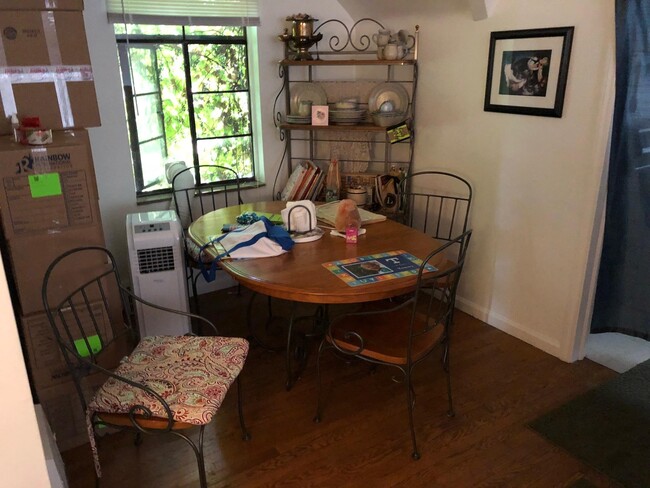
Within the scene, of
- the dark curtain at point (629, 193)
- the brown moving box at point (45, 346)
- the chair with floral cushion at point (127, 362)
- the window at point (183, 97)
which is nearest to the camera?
the chair with floral cushion at point (127, 362)

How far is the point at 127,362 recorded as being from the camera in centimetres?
183

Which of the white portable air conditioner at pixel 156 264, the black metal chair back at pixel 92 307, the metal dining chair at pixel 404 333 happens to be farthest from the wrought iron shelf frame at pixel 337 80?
the black metal chair back at pixel 92 307

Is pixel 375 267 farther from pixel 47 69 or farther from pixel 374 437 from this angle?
pixel 47 69

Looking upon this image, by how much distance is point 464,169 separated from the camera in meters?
3.03

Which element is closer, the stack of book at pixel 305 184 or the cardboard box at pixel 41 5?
the cardboard box at pixel 41 5

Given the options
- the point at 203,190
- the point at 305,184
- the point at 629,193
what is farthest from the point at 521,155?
→ the point at 203,190

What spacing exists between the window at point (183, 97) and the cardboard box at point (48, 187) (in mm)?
1127

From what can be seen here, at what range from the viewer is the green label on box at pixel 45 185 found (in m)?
1.79

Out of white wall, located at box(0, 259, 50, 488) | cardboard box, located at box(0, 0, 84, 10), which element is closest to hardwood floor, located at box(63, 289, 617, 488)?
white wall, located at box(0, 259, 50, 488)

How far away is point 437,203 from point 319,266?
1.48m

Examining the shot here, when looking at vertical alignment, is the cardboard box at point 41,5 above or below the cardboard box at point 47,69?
above

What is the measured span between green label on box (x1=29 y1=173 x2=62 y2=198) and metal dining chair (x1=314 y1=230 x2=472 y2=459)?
116 centimetres

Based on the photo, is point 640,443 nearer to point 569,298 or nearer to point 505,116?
point 569,298

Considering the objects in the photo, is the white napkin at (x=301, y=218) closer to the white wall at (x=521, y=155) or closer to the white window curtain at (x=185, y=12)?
the white wall at (x=521, y=155)
